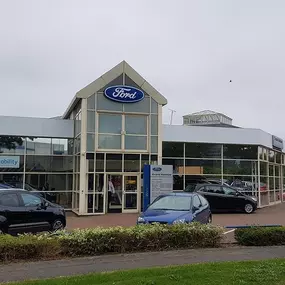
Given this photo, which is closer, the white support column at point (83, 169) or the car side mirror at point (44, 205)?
the car side mirror at point (44, 205)

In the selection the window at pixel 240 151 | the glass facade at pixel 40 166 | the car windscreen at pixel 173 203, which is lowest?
the car windscreen at pixel 173 203

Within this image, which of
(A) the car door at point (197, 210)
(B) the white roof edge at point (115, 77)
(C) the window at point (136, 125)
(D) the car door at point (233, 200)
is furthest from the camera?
(D) the car door at point (233, 200)

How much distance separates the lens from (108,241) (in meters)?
8.59

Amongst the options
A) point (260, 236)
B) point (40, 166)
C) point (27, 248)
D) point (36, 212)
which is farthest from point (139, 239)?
point (40, 166)

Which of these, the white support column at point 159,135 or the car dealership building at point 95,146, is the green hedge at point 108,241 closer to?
the car dealership building at point 95,146

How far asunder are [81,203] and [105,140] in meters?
3.29

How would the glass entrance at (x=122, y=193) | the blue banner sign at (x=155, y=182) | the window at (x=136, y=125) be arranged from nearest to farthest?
the blue banner sign at (x=155, y=182), the glass entrance at (x=122, y=193), the window at (x=136, y=125)

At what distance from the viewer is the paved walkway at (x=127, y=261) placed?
22.4 feet

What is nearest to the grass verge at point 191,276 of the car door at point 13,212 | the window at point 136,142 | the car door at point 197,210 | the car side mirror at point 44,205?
the car door at point 197,210

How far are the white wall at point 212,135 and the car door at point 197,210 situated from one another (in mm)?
9756

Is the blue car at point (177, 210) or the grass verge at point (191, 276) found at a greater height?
the blue car at point (177, 210)

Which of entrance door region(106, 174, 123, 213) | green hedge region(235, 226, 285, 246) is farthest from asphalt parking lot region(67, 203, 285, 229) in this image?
green hedge region(235, 226, 285, 246)

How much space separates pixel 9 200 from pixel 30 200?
29.5 inches

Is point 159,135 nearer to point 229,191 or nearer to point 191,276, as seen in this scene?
point 229,191
